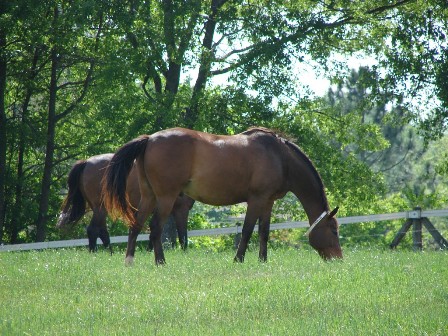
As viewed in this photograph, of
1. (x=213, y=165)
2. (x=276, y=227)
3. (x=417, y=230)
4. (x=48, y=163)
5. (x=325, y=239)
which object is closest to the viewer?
(x=213, y=165)

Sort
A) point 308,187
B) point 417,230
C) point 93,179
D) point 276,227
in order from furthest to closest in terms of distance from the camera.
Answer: point 276,227 → point 417,230 → point 93,179 → point 308,187

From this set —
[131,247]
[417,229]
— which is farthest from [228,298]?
[417,229]

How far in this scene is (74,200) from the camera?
17766mm

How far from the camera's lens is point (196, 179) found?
12.7 meters

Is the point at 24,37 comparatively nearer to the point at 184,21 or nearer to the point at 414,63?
the point at 184,21

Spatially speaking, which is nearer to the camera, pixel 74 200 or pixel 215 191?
pixel 215 191

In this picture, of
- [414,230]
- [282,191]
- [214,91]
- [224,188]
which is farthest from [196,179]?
[214,91]

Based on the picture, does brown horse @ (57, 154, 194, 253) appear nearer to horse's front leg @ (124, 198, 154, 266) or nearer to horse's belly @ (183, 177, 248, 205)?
horse's belly @ (183, 177, 248, 205)

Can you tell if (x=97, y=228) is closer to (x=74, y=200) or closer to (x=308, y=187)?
(x=74, y=200)

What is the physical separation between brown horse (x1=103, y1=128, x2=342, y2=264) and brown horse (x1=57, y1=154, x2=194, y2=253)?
13.6 feet

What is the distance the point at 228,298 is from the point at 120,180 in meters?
4.15

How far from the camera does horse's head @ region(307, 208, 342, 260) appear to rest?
13.2 metres

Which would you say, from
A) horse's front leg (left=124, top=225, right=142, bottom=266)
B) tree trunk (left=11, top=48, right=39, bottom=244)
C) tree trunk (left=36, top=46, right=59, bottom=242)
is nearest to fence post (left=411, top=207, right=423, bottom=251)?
horse's front leg (left=124, top=225, right=142, bottom=266)

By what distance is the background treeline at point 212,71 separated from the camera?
23375 mm
